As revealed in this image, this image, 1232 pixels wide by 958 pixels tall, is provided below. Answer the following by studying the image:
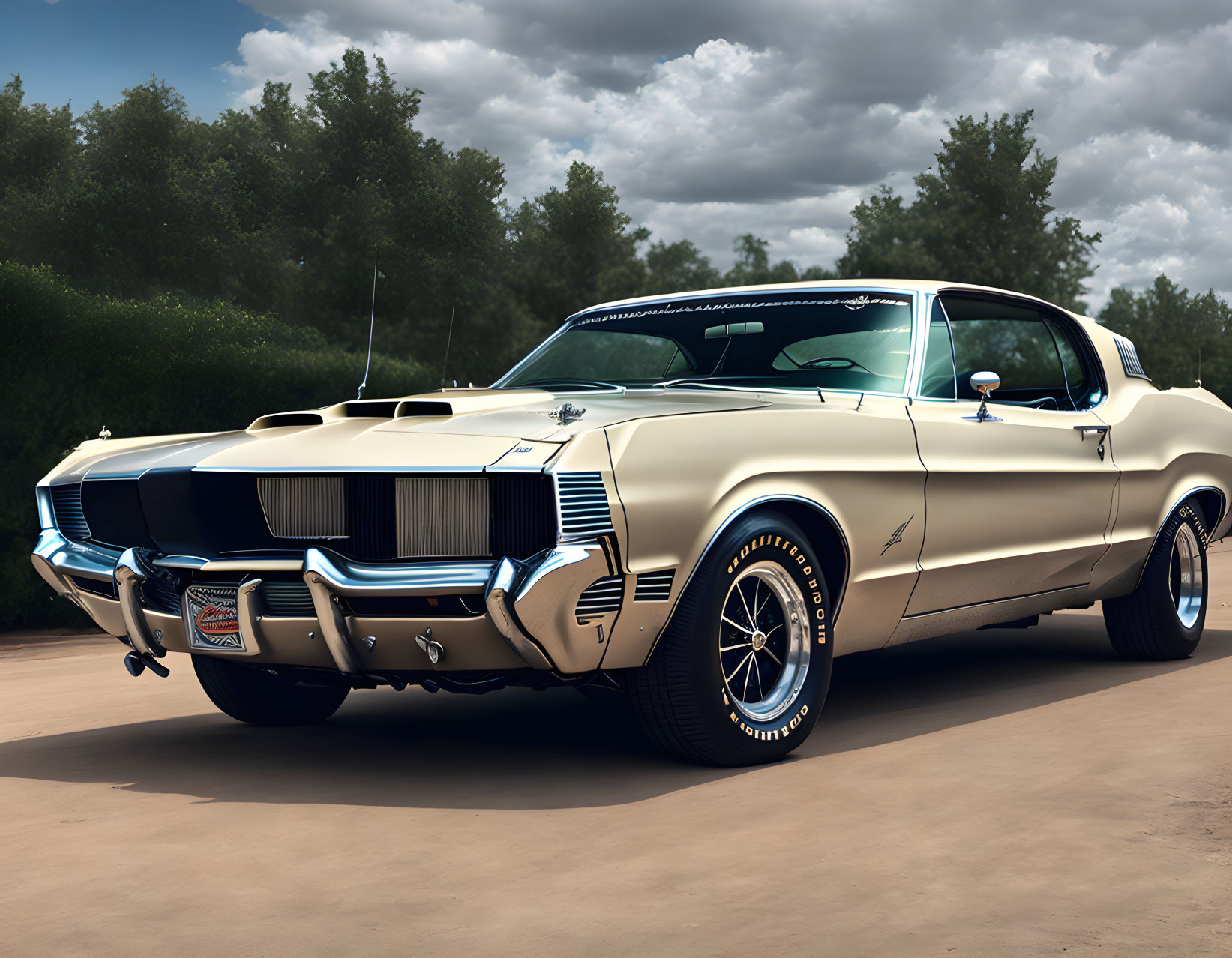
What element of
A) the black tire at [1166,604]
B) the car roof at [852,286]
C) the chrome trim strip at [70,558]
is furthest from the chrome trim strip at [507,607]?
the black tire at [1166,604]

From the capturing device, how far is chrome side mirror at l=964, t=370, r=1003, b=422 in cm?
551

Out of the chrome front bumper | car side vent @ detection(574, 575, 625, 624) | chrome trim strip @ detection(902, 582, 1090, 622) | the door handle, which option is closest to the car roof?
the door handle

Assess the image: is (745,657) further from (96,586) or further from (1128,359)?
(1128,359)

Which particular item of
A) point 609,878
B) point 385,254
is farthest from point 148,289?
point 609,878

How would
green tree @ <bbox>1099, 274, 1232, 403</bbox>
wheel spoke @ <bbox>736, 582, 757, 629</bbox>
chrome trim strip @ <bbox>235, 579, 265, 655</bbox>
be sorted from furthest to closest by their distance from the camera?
green tree @ <bbox>1099, 274, 1232, 403</bbox> < wheel spoke @ <bbox>736, 582, 757, 629</bbox> < chrome trim strip @ <bbox>235, 579, 265, 655</bbox>

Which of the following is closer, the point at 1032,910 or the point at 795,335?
the point at 1032,910

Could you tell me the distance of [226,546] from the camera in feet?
14.1

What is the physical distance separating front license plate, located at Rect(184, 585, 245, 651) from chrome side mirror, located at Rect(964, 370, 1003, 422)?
303 cm

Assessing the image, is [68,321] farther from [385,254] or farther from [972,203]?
[972,203]

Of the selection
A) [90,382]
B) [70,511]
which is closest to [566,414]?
[70,511]

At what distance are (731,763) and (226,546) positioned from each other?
1.78 m

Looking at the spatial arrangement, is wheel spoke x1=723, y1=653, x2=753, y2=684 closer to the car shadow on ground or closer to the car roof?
the car shadow on ground

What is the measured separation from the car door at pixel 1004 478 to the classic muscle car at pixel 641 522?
0.05 feet

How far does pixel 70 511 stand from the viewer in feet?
16.6
